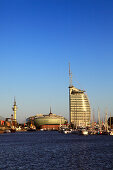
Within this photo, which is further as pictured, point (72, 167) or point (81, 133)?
point (81, 133)

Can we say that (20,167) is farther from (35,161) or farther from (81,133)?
(81,133)

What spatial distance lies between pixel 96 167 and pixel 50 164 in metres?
8.54

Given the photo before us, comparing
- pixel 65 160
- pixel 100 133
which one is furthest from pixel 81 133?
pixel 65 160

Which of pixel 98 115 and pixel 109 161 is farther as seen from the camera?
pixel 98 115

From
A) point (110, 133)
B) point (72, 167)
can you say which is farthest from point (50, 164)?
point (110, 133)

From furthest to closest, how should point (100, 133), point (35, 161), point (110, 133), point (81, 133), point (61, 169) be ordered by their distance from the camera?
point (81, 133) → point (100, 133) → point (110, 133) → point (35, 161) → point (61, 169)

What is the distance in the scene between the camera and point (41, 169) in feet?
158

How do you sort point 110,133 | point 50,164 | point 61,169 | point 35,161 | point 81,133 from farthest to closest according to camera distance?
point 81,133 → point 110,133 → point 35,161 → point 50,164 → point 61,169

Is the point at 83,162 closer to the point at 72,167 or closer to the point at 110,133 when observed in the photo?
the point at 72,167

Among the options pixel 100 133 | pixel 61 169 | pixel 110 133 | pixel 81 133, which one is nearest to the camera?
pixel 61 169

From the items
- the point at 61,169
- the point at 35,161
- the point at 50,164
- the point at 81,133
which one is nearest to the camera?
the point at 61,169

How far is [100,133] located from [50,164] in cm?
12623

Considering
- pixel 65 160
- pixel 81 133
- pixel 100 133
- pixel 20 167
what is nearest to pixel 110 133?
pixel 100 133

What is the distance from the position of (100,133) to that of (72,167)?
129 meters
